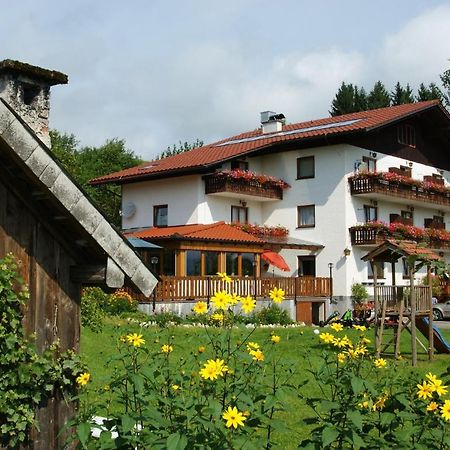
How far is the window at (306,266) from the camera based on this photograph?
3516cm

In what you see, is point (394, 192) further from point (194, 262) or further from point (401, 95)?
point (401, 95)

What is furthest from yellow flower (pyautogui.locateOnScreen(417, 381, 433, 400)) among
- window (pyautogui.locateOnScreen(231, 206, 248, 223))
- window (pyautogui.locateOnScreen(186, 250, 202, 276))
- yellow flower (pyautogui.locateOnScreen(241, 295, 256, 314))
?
window (pyautogui.locateOnScreen(231, 206, 248, 223))

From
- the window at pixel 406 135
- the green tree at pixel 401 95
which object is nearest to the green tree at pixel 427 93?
the green tree at pixel 401 95

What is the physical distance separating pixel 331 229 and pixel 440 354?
17953mm

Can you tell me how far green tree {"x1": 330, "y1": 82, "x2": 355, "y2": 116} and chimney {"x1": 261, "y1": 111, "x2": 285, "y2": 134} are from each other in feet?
73.5

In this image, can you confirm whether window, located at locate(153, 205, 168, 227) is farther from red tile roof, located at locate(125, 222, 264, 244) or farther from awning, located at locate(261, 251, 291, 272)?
awning, located at locate(261, 251, 291, 272)

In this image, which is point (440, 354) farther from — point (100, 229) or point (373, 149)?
point (373, 149)

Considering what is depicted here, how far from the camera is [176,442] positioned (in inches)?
149

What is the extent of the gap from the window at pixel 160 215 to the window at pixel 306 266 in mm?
6892

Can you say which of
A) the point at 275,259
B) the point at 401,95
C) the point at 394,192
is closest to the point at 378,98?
the point at 401,95

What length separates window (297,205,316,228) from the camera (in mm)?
35562

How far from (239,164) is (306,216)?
168 inches

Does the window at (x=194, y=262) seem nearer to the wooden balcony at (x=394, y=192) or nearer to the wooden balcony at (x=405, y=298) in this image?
the wooden balcony at (x=394, y=192)

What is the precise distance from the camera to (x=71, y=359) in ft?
18.6
